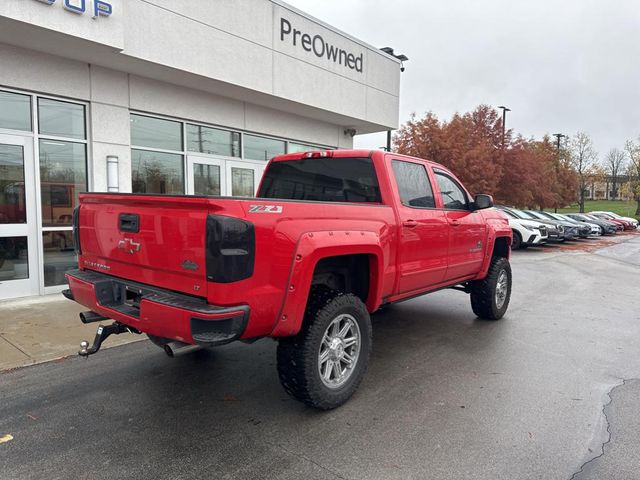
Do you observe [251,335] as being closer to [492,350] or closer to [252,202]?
[252,202]

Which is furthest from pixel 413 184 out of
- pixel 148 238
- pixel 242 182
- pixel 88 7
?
pixel 242 182

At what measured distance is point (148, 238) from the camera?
10.5ft

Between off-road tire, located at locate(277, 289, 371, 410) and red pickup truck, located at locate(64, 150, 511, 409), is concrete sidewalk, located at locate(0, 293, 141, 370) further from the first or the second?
off-road tire, located at locate(277, 289, 371, 410)

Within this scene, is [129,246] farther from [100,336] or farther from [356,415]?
[356,415]

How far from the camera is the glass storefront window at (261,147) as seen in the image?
11055 mm

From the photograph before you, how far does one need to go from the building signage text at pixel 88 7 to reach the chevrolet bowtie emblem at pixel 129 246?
16.0ft

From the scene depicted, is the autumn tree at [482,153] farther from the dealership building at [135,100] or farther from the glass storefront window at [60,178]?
the glass storefront window at [60,178]

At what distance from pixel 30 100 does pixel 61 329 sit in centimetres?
399

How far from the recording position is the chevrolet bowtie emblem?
3.31m

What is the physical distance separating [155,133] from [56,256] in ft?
9.77

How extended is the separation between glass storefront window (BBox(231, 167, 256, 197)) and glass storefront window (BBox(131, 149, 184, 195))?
1.43 meters

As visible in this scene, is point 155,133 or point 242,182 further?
point 242,182

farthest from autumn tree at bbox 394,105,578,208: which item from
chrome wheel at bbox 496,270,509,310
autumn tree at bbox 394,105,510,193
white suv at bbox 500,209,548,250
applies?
chrome wheel at bbox 496,270,509,310

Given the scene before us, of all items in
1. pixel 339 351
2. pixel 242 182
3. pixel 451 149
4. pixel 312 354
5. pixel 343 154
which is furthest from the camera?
pixel 451 149
